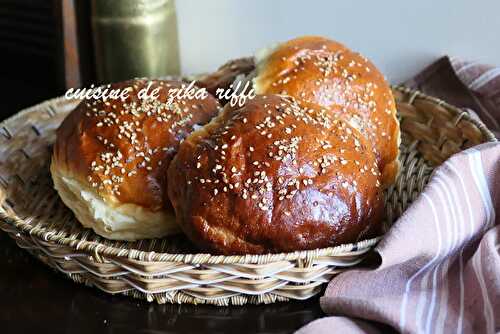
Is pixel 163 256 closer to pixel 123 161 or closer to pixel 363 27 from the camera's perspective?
pixel 123 161

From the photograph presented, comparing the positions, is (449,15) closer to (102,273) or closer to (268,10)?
(268,10)

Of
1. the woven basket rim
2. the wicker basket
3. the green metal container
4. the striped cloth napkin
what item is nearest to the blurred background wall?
the green metal container

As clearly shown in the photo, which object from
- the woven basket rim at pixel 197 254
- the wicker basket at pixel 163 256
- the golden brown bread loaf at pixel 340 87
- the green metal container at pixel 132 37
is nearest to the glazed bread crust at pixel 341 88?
the golden brown bread loaf at pixel 340 87

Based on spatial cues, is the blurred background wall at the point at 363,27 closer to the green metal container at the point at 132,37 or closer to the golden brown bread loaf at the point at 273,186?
the green metal container at the point at 132,37

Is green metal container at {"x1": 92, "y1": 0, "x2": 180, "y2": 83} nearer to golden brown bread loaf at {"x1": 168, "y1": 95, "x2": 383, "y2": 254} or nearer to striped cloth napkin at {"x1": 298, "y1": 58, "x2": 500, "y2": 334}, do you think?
golden brown bread loaf at {"x1": 168, "y1": 95, "x2": 383, "y2": 254}

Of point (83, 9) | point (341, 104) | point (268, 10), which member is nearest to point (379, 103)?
point (341, 104)
